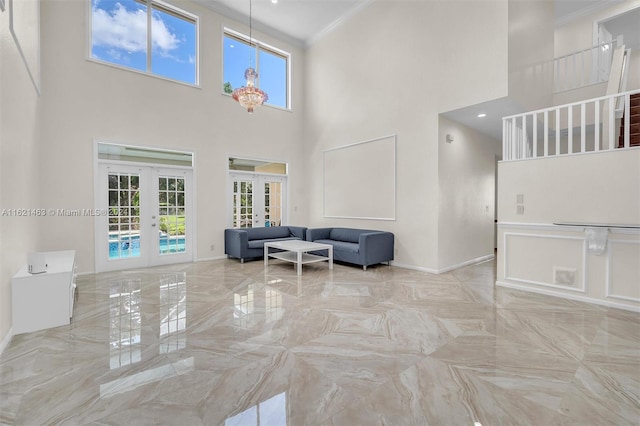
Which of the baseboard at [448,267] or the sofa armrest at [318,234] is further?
the sofa armrest at [318,234]

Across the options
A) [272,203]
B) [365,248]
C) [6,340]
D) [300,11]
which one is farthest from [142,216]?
[300,11]

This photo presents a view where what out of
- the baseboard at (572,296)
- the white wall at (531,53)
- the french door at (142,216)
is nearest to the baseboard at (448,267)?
the baseboard at (572,296)

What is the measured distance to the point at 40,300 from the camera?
292cm

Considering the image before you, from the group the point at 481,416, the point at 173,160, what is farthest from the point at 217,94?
the point at 481,416

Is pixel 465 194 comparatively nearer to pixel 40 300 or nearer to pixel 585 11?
pixel 585 11

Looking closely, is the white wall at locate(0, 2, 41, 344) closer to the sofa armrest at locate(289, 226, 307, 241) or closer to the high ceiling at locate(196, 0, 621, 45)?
the high ceiling at locate(196, 0, 621, 45)

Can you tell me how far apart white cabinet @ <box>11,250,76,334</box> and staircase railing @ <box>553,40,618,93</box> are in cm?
872

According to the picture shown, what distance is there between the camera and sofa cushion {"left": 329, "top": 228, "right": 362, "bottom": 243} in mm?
6312

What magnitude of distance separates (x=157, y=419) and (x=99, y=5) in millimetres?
6729

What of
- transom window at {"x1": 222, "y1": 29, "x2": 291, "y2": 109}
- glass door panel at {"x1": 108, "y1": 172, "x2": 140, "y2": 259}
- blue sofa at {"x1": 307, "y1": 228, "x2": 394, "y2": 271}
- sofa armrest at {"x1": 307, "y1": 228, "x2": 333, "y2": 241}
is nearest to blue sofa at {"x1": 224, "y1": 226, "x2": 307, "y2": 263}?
sofa armrest at {"x1": 307, "y1": 228, "x2": 333, "y2": 241}

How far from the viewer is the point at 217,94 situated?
22.1ft

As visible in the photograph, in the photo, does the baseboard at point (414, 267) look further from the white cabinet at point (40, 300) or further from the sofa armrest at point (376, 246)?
the white cabinet at point (40, 300)

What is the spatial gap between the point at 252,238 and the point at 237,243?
1.67ft

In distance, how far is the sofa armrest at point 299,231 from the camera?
23.5 ft
